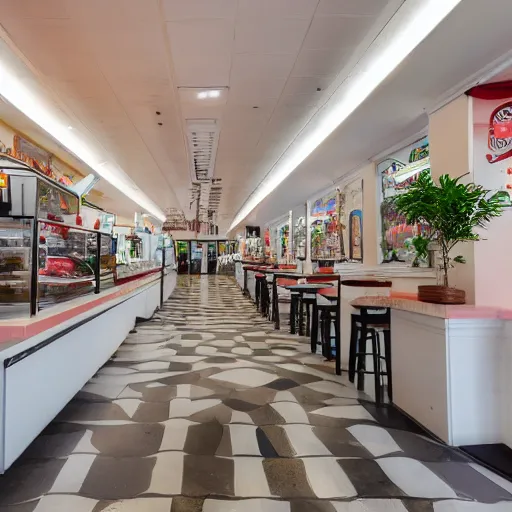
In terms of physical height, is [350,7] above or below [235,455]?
above

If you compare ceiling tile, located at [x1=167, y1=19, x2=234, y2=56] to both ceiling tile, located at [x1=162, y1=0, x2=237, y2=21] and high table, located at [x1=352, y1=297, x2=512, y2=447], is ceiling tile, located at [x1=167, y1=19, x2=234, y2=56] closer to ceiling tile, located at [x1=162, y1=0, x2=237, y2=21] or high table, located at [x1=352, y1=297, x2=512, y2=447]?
ceiling tile, located at [x1=162, y1=0, x2=237, y2=21]

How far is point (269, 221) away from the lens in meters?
16.1

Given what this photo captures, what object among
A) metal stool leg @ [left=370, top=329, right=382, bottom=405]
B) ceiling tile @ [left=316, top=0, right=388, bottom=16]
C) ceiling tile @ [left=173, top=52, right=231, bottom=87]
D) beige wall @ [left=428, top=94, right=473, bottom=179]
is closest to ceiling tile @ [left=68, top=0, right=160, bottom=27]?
ceiling tile @ [left=173, top=52, right=231, bottom=87]

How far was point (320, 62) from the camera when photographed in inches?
144

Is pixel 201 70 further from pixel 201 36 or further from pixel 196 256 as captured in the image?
pixel 196 256

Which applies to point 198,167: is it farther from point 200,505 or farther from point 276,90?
point 200,505

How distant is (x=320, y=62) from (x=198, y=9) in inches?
51.1

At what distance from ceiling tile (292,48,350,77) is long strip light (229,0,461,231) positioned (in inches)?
6.5

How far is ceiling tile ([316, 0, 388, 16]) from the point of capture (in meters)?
2.78

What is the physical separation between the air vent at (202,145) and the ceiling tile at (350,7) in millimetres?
2479

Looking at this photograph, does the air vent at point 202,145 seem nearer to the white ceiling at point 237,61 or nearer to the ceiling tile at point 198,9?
the white ceiling at point 237,61

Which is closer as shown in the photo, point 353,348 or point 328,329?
point 353,348

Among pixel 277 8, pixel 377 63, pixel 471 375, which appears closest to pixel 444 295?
pixel 471 375

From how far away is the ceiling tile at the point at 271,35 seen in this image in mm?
3014
